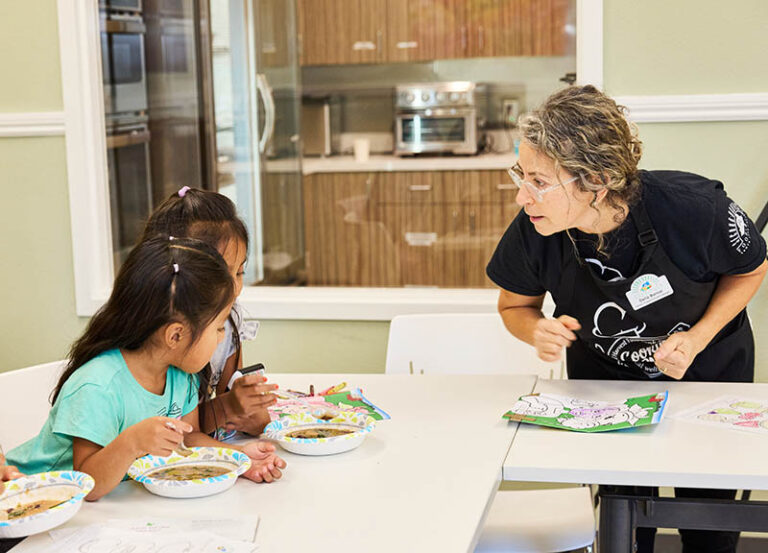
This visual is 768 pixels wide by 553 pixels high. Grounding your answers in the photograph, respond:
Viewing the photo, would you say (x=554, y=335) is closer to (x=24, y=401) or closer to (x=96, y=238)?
(x=24, y=401)

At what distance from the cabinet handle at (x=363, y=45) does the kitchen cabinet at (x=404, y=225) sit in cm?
64

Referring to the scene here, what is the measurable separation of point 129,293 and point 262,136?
8.13 feet

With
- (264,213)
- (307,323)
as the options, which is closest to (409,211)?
(264,213)

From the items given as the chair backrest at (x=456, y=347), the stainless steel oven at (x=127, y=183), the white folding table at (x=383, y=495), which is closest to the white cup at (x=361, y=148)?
the stainless steel oven at (x=127, y=183)

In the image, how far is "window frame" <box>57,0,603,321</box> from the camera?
9.38 ft

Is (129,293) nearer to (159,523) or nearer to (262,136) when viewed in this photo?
(159,523)

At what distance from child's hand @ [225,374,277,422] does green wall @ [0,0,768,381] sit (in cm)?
121

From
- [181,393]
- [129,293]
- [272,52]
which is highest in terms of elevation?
[272,52]

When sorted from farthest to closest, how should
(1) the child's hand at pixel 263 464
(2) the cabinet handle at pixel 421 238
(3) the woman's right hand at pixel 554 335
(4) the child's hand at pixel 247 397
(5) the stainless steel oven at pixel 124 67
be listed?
(2) the cabinet handle at pixel 421 238 < (5) the stainless steel oven at pixel 124 67 < (3) the woman's right hand at pixel 554 335 < (4) the child's hand at pixel 247 397 < (1) the child's hand at pixel 263 464

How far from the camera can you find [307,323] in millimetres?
2904

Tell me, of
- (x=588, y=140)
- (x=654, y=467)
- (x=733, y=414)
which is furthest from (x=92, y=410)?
(x=733, y=414)

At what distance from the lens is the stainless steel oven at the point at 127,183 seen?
3193mm

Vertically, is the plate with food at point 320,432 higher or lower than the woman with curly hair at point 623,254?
lower

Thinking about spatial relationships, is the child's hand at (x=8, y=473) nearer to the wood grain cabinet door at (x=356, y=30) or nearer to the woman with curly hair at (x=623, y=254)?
the woman with curly hair at (x=623, y=254)
